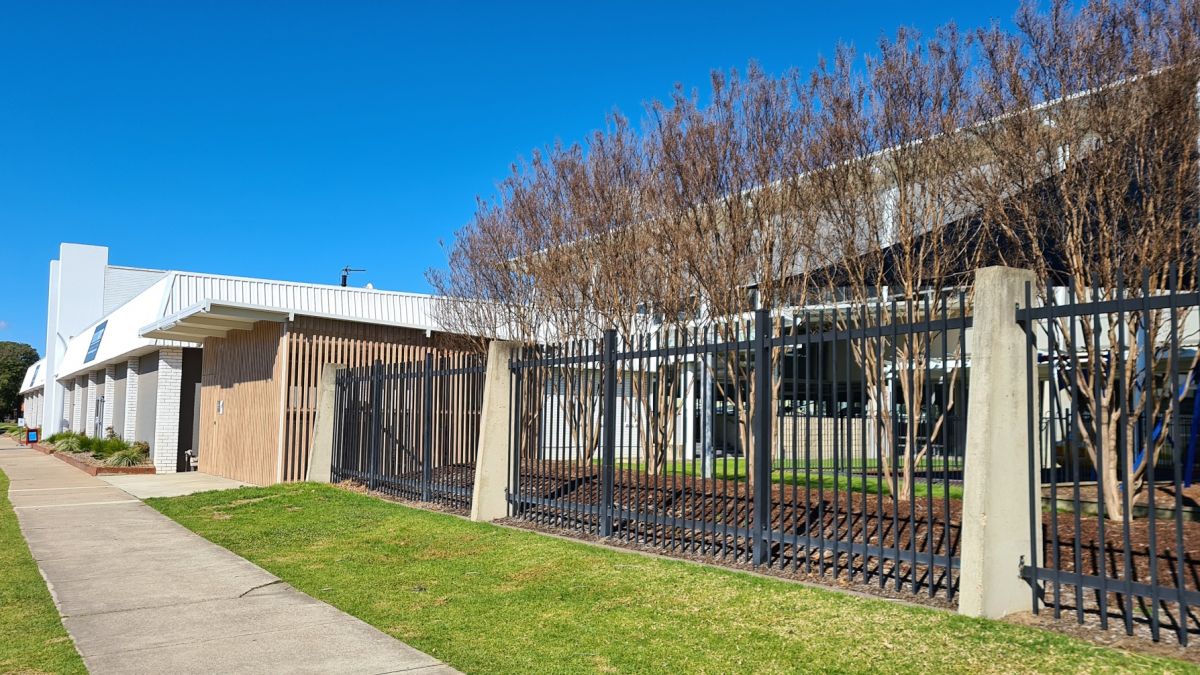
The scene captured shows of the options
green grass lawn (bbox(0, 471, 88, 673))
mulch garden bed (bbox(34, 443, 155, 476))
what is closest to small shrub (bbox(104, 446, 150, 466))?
mulch garden bed (bbox(34, 443, 155, 476))

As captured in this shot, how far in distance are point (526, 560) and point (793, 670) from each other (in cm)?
404

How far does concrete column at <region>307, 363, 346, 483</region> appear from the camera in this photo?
16.8 metres

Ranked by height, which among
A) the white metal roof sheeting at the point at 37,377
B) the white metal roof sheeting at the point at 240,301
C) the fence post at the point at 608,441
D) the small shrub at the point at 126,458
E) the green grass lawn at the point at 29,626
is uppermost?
the white metal roof sheeting at the point at 240,301

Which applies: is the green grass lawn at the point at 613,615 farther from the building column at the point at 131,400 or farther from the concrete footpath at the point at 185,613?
the building column at the point at 131,400

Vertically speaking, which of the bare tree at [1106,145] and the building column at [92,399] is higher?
the bare tree at [1106,145]

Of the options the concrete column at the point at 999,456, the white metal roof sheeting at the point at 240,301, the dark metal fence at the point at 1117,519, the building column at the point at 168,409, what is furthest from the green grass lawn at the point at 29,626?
the white metal roof sheeting at the point at 240,301

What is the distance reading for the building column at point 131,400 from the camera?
1068 inches

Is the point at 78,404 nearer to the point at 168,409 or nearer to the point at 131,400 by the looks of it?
the point at 131,400

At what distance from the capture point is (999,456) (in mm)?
6258

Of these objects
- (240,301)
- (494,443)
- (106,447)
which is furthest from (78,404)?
(494,443)

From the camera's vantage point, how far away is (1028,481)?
20.8ft

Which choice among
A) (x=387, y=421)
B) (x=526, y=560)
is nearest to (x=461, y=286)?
(x=387, y=421)

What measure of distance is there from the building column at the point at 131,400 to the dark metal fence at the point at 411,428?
1343 cm

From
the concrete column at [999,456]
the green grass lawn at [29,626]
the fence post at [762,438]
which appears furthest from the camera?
the fence post at [762,438]
